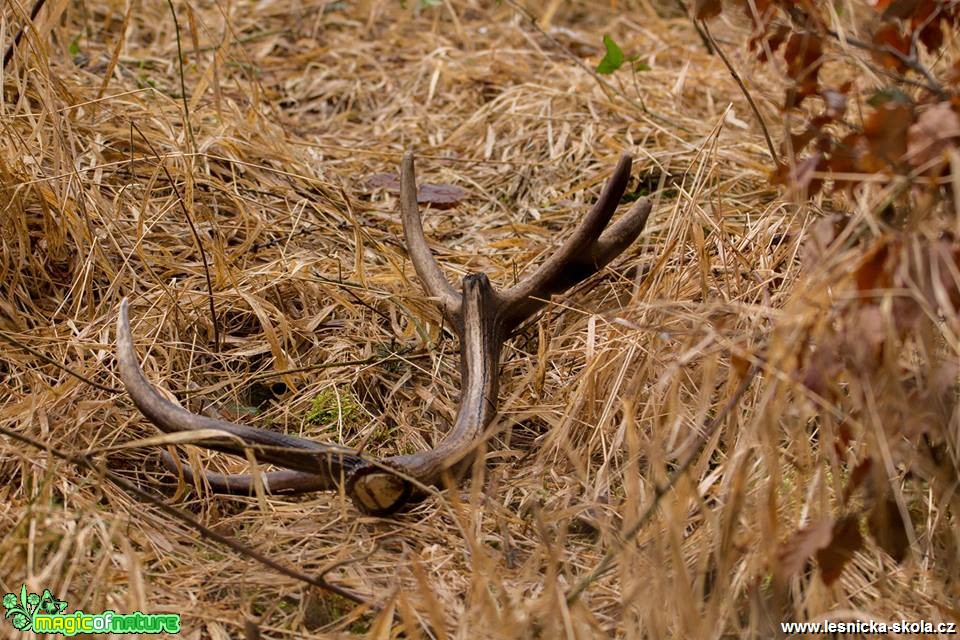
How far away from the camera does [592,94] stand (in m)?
3.49

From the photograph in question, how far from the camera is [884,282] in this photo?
131cm

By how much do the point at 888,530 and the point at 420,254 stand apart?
4.29 ft

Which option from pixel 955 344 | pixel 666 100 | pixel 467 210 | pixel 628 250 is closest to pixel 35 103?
pixel 467 210

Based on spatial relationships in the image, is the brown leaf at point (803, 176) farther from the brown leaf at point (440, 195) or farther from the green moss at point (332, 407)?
the brown leaf at point (440, 195)

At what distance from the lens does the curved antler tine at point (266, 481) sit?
1.80 m

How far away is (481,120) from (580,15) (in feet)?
4.16

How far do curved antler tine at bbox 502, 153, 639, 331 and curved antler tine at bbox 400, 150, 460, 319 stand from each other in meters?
0.13

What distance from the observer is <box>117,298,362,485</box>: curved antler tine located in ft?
5.63

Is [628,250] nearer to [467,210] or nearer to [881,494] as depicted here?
[467,210]

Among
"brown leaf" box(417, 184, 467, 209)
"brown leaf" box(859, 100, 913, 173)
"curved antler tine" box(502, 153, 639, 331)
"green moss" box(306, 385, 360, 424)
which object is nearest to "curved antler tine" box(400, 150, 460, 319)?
"curved antler tine" box(502, 153, 639, 331)

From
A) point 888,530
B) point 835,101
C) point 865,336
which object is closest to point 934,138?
point 835,101

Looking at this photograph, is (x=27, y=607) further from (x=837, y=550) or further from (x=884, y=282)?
(x=884, y=282)

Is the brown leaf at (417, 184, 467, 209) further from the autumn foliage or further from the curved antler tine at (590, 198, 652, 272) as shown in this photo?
the autumn foliage

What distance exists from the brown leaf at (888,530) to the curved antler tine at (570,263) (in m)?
0.98
